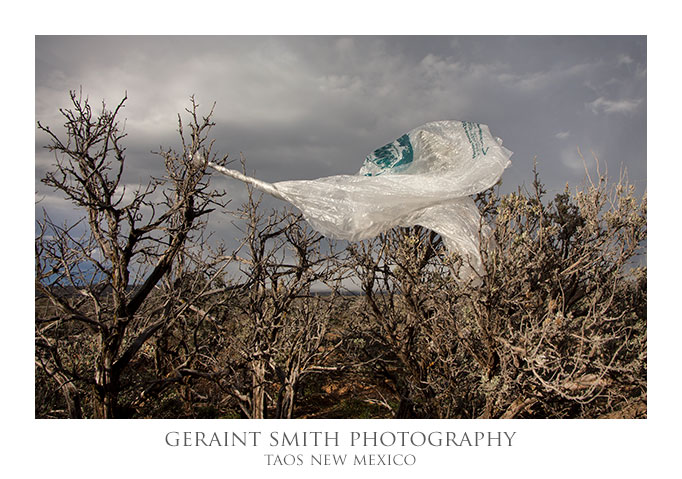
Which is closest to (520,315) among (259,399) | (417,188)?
(417,188)

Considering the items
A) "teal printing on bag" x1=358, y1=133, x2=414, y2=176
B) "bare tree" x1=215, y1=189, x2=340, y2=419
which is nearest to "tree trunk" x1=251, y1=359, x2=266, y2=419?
"bare tree" x1=215, y1=189, x2=340, y2=419

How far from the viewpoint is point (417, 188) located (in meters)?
3.47

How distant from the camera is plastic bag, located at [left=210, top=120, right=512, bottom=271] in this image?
11.2 feet

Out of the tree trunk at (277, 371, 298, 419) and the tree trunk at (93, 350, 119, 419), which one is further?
the tree trunk at (277, 371, 298, 419)

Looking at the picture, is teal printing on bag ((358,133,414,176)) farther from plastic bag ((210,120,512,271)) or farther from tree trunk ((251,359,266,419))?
tree trunk ((251,359,266,419))

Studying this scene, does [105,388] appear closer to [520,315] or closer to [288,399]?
[288,399]

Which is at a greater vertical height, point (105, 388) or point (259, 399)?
point (105, 388)

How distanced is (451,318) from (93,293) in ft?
10.6

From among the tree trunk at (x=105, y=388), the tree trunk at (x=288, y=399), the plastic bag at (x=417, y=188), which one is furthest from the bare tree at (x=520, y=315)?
the tree trunk at (x=105, y=388)

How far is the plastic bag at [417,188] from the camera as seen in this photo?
3414 mm

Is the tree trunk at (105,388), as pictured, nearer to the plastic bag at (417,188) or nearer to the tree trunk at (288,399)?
the tree trunk at (288,399)

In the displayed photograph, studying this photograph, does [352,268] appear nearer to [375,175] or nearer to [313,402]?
[375,175]
